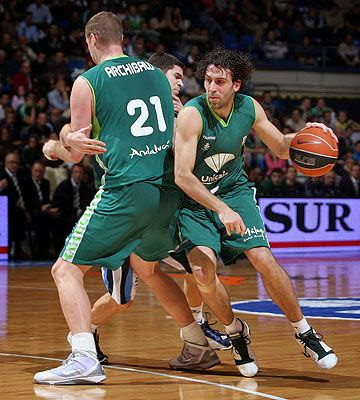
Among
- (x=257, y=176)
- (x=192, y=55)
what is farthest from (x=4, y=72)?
(x=257, y=176)

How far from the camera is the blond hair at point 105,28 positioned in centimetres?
581

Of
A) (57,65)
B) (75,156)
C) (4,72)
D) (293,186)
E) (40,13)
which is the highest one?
(40,13)

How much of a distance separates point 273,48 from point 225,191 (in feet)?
54.8

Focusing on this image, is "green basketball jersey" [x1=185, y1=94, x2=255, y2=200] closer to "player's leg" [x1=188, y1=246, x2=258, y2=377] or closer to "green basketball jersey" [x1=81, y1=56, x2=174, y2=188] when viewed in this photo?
"green basketball jersey" [x1=81, y1=56, x2=174, y2=188]

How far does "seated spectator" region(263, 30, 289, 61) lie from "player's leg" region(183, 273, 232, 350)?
1573cm

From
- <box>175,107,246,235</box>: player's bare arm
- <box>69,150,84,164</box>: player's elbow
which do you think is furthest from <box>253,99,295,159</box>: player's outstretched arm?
<box>69,150,84,164</box>: player's elbow

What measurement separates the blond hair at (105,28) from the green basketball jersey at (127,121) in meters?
0.12

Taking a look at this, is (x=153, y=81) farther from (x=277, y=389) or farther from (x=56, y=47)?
(x=56, y=47)

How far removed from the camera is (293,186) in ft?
56.7

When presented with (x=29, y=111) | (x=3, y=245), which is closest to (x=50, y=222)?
(x=3, y=245)

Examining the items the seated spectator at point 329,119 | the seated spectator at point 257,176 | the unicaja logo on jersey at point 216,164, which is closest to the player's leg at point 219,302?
the unicaja logo on jersey at point 216,164

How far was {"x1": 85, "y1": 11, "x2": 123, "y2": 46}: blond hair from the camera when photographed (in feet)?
19.1

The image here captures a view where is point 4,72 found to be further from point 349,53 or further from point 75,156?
point 75,156

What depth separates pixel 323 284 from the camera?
38.3 ft
